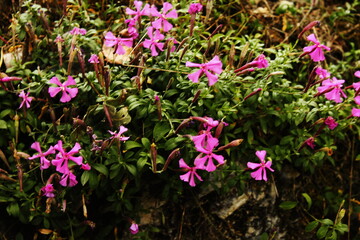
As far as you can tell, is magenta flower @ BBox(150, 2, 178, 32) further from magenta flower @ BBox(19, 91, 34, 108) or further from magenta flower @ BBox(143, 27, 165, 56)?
magenta flower @ BBox(19, 91, 34, 108)

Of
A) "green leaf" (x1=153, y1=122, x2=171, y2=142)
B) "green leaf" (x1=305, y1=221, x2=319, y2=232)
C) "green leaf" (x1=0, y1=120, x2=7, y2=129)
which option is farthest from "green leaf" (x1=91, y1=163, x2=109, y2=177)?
"green leaf" (x1=305, y1=221, x2=319, y2=232)

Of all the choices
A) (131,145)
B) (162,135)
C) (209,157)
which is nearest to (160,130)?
(162,135)

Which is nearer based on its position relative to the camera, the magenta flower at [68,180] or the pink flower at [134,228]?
the magenta flower at [68,180]

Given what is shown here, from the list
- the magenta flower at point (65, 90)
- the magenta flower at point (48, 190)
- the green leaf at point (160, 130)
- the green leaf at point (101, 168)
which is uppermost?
the magenta flower at point (65, 90)

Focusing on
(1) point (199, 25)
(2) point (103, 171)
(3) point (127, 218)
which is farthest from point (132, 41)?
(3) point (127, 218)

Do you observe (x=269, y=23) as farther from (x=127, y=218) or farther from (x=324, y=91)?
(x=127, y=218)

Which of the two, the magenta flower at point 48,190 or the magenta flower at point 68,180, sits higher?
the magenta flower at point 68,180

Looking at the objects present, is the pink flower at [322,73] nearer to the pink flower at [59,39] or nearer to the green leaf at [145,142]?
the green leaf at [145,142]

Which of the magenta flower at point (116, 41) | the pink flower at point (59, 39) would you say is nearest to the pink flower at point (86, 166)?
the magenta flower at point (116, 41)
